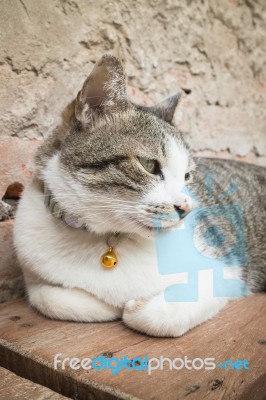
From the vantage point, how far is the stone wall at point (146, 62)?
163 centimetres

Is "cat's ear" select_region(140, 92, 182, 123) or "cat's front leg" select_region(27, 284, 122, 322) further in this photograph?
"cat's ear" select_region(140, 92, 182, 123)

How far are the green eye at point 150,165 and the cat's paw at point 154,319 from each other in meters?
0.40

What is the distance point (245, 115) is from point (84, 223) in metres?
1.95

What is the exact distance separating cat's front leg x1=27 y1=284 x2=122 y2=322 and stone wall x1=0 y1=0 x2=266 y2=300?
51 centimetres

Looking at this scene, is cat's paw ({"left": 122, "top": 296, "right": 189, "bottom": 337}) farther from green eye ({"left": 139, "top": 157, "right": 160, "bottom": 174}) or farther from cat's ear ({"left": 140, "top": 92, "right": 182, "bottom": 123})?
cat's ear ({"left": 140, "top": 92, "right": 182, "bottom": 123})

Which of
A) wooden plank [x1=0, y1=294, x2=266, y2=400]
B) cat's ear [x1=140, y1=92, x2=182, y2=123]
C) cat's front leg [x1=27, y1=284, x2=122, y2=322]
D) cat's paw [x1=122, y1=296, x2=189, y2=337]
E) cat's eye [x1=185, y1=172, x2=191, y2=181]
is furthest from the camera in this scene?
cat's ear [x1=140, y1=92, x2=182, y2=123]

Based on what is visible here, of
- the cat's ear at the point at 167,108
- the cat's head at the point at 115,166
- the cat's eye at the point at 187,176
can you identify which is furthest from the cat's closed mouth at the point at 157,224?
the cat's ear at the point at 167,108

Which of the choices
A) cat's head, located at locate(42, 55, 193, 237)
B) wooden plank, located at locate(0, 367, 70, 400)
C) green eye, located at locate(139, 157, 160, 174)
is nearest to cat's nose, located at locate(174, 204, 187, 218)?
cat's head, located at locate(42, 55, 193, 237)

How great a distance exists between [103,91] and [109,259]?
0.54 meters

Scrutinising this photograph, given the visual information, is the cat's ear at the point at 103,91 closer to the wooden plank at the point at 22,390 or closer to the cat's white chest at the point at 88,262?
the cat's white chest at the point at 88,262

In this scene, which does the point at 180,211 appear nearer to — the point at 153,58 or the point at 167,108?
the point at 167,108

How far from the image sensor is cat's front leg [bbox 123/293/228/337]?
1.22 meters

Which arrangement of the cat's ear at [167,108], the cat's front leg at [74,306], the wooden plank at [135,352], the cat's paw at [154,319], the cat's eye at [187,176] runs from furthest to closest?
the cat's ear at [167,108]
the cat's eye at [187,176]
the cat's front leg at [74,306]
the cat's paw at [154,319]
the wooden plank at [135,352]

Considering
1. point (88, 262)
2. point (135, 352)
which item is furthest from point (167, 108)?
point (135, 352)
